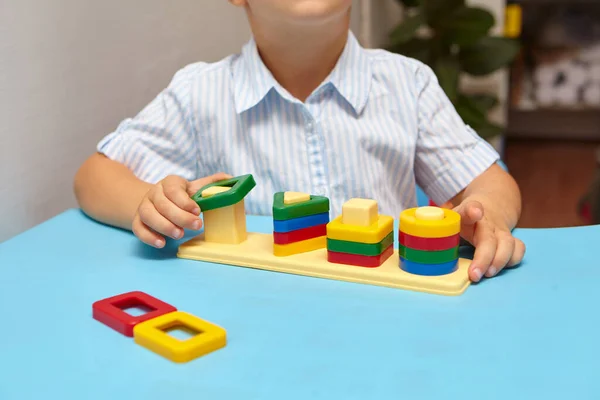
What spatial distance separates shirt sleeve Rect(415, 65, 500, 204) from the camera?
935mm

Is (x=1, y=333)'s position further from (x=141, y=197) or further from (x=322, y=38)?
(x=322, y=38)

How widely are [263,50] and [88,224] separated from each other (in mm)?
343

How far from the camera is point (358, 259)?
2.09ft

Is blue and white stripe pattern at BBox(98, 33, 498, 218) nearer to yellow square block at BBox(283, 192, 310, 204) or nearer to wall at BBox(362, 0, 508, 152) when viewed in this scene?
yellow square block at BBox(283, 192, 310, 204)

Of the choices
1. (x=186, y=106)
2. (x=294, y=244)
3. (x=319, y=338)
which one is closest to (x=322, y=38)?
(x=186, y=106)

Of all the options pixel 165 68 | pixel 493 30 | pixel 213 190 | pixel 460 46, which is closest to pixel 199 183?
pixel 213 190

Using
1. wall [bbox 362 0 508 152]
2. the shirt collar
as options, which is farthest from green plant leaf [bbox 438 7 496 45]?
the shirt collar

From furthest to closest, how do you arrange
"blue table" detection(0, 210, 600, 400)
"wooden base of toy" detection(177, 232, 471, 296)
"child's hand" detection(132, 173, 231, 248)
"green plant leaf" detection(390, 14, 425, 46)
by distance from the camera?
"green plant leaf" detection(390, 14, 425, 46)
"child's hand" detection(132, 173, 231, 248)
"wooden base of toy" detection(177, 232, 471, 296)
"blue table" detection(0, 210, 600, 400)

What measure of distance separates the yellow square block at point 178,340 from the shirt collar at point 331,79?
0.45 m

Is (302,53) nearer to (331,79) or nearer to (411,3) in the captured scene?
(331,79)

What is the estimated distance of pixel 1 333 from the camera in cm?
54

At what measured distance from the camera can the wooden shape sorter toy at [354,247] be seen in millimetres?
606

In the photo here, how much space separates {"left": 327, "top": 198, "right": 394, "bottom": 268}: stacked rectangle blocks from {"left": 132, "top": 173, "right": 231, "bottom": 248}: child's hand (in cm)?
15

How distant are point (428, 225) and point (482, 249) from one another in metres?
0.07
